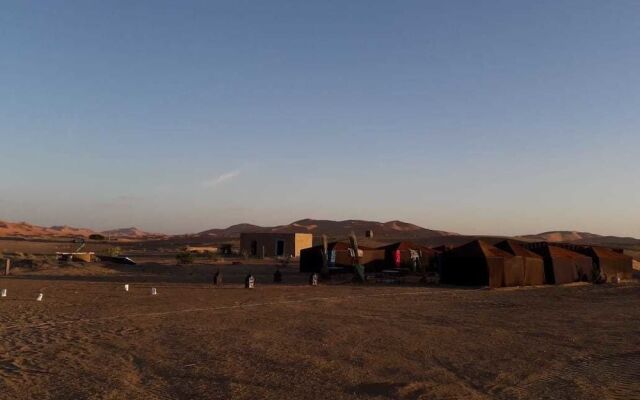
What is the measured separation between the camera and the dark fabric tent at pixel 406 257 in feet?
118

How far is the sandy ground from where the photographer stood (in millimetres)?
8555

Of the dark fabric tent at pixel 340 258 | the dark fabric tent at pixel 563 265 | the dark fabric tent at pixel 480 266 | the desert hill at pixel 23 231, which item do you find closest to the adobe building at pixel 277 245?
the dark fabric tent at pixel 340 258

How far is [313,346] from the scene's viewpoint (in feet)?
38.6

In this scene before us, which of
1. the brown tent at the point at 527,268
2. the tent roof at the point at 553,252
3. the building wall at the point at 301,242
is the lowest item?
the brown tent at the point at 527,268

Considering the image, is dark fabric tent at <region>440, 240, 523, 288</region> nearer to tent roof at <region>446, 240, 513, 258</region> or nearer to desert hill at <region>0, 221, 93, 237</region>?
tent roof at <region>446, 240, 513, 258</region>

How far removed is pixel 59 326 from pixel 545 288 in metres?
21.6

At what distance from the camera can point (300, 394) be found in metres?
8.16

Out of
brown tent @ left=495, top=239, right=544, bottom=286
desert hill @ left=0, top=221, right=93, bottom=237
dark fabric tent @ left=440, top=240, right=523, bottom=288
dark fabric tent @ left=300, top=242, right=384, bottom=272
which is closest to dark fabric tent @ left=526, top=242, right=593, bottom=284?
brown tent @ left=495, top=239, right=544, bottom=286

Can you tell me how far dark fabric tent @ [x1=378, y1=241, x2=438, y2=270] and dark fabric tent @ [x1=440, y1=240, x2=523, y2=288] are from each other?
7.00 meters

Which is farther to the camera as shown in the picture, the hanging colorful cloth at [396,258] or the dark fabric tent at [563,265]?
the hanging colorful cloth at [396,258]

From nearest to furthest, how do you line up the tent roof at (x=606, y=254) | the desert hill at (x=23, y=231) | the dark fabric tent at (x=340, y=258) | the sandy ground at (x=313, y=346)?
the sandy ground at (x=313, y=346), the tent roof at (x=606, y=254), the dark fabric tent at (x=340, y=258), the desert hill at (x=23, y=231)

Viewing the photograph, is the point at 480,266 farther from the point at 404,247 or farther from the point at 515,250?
the point at 404,247

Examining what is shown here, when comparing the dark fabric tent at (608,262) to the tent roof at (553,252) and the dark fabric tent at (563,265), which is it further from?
the tent roof at (553,252)

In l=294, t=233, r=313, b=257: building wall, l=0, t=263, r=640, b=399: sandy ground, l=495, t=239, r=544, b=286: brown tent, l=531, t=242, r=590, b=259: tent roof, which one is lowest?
l=0, t=263, r=640, b=399: sandy ground
